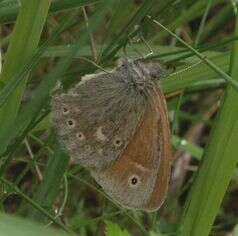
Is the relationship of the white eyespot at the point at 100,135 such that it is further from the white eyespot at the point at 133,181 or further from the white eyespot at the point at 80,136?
the white eyespot at the point at 133,181

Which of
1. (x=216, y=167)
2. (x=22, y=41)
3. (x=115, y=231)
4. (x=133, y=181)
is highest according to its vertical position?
(x=22, y=41)

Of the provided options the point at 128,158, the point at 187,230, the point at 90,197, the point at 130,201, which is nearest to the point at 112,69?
the point at 128,158

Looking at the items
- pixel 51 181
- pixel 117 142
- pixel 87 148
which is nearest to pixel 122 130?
pixel 117 142

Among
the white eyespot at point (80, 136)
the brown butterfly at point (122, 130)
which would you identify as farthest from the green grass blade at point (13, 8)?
the white eyespot at point (80, 136)

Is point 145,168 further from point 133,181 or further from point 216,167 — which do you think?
point 216,167

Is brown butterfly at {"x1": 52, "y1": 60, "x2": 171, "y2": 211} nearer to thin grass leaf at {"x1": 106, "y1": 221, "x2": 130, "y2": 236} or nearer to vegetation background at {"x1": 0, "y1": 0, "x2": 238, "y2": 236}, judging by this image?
vegetation background at {"x1": 0, "y1": 0, "x2": 238, "y2": 236}

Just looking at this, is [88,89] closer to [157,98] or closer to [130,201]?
[157,98]
